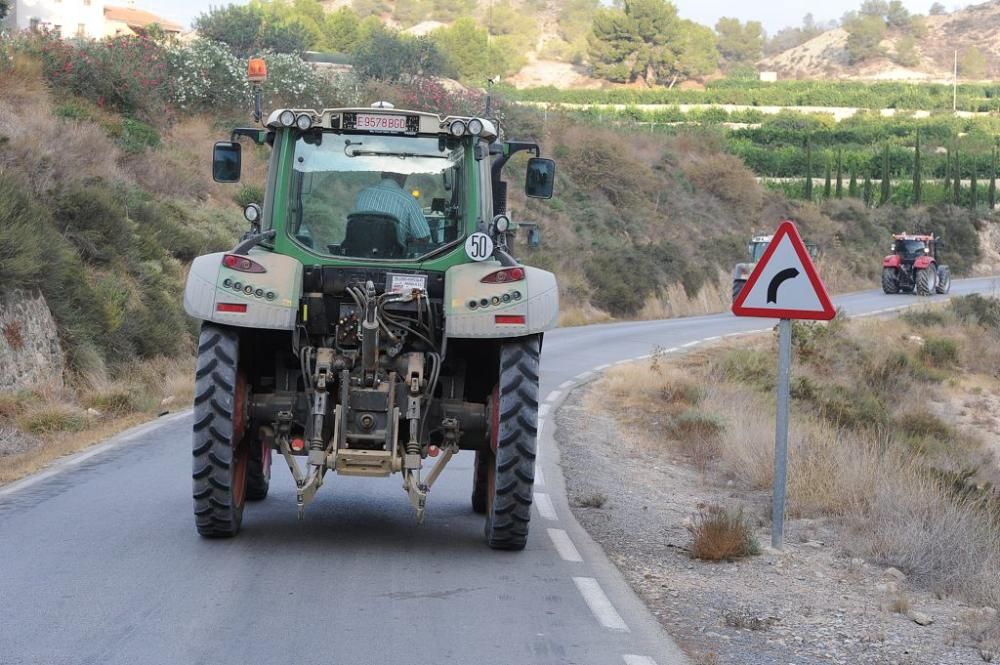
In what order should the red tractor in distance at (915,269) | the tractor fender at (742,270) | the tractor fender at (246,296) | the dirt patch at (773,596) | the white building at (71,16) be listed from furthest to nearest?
the white building at (71,16) < the red tractor in distance at (915,269) < the tractor fender at (742,270) < the tractor fender at (246,296) < the dirt patch at (773,596)

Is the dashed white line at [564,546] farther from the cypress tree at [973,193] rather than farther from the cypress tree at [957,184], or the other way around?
the cypress tree at [973,193]

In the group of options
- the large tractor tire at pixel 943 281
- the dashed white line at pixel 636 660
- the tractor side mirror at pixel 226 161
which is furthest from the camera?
the large tractor tire at pixel 943 281

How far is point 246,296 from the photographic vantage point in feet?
29.0

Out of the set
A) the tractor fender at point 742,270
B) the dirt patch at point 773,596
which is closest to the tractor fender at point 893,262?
the tractor fender at point 742,270

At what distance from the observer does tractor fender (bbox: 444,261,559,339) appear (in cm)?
893

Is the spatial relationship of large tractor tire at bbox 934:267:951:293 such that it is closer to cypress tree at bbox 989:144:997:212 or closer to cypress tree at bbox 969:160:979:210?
cypress tree at bbox 969:160:979:210

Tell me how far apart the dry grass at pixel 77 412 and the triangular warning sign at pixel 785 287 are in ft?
Result: 21.9

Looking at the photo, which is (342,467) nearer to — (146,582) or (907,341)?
(146,582)

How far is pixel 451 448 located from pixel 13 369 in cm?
1057

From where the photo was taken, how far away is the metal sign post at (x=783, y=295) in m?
9.65

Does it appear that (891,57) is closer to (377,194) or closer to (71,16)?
(71,16)

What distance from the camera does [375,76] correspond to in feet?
205

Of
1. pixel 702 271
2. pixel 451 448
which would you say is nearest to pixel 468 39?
pixel 702 271

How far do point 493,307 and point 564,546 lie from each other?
6.13ft
